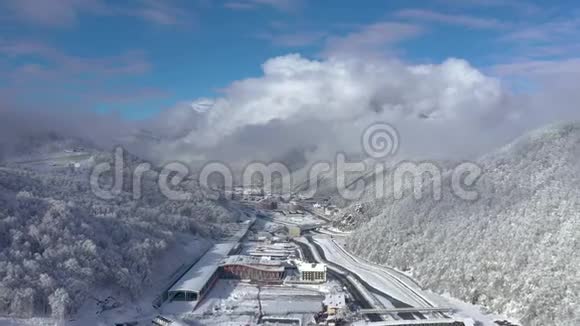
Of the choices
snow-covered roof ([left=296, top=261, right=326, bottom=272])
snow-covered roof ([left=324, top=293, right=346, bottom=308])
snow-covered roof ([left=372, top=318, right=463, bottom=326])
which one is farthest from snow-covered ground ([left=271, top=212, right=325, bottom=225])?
snow-covered roof ([left=372, top=318, right=463, bottom=326])

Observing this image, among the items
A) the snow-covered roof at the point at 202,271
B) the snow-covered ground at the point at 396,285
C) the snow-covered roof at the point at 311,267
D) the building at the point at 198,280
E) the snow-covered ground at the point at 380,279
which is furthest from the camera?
the snow-covered roof at the point at 311,267

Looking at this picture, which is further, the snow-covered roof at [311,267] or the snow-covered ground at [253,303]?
the snow-covered roof at [311,267]

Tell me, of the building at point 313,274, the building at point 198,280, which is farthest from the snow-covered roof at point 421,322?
the building at point 198,280

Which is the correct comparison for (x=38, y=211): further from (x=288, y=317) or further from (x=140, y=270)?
(x=288, y=317)

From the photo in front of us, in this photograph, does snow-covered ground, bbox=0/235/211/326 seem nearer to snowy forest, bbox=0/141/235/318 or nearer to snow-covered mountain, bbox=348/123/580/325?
snowy forest, bbox=0/141/235/318

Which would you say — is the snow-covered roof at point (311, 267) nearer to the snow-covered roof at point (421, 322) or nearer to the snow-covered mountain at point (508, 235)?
the snow-covered mountain at point (508, 235)

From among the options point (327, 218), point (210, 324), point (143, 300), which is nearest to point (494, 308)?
point (210, 324)

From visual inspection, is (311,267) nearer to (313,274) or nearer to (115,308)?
(313,274)
